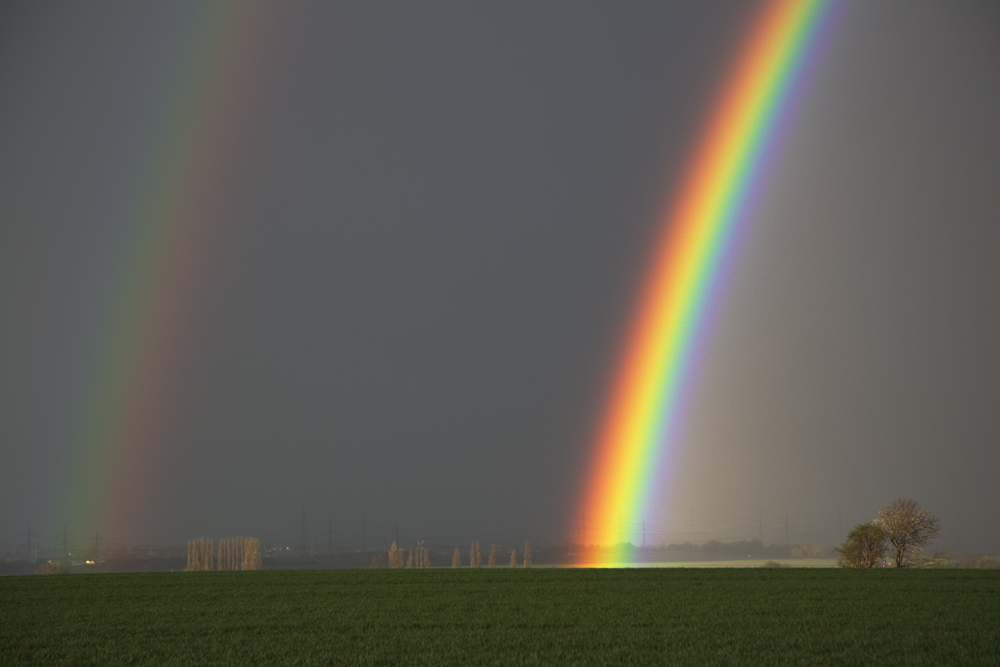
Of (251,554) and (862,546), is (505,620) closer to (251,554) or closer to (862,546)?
(862,546)

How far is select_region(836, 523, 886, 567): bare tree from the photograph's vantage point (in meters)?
55.9

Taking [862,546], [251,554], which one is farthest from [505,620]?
A: [251,554]

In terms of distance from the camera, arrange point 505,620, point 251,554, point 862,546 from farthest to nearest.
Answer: point 251,554, point 862,546, point 505,620

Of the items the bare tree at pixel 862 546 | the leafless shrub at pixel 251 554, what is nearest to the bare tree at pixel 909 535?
the bare tree at pixel 862 546

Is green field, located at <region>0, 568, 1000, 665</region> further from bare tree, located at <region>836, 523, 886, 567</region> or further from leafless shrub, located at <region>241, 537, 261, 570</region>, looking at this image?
leafless shrub, located at <region>241, 537, 261, 570</region>

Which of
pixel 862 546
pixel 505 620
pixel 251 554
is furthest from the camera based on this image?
pixel 251 554

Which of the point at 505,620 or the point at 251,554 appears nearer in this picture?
the point at 505,620

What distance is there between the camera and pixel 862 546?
184 ft

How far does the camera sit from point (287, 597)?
31.1 metres

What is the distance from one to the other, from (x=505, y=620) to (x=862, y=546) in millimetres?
42591

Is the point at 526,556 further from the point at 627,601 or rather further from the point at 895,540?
the point at 627,601

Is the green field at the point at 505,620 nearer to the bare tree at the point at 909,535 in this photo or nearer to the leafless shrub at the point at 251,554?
the bare tree at the point at 909,535

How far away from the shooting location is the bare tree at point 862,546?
183ft

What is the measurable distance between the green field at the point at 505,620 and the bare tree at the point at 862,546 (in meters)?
17.4
